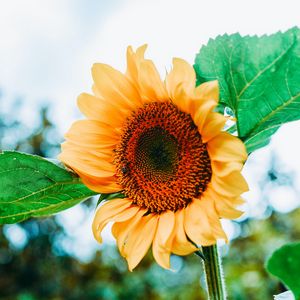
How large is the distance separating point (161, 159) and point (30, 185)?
0.25 metres

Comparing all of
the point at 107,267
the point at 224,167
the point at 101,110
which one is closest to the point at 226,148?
the point at 224,167

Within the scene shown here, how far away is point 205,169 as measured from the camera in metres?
0.87

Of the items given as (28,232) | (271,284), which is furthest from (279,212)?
(28,232)

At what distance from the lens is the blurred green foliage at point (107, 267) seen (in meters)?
4.36

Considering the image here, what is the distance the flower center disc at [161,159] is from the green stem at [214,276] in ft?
0.47

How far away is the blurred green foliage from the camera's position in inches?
172

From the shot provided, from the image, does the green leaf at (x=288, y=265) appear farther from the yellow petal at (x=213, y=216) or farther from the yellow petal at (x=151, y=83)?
the yellow petal at (x=151, y=83)

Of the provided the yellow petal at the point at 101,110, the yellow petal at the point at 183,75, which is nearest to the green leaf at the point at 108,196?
the yellow petal at the point at 101,110

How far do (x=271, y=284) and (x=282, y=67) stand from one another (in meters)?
3.21

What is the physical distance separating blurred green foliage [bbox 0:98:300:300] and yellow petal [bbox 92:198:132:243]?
35cm

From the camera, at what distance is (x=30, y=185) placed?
0.88 meters

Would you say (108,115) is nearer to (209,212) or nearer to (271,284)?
(209,212)

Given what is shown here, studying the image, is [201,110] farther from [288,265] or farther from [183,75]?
[288,265]

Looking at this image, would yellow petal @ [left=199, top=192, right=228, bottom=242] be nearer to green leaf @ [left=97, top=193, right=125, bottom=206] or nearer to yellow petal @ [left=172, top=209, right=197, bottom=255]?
yellow petal @ [left=172, top=209, right=197, bottom=255]
